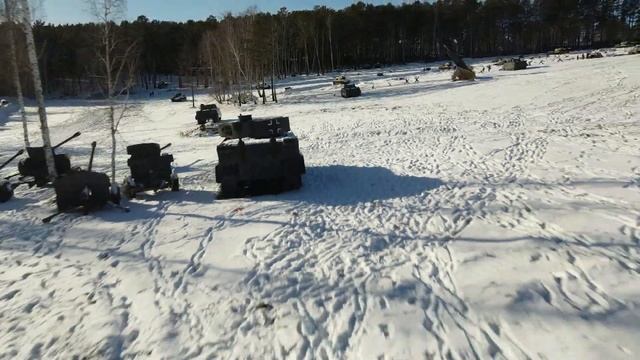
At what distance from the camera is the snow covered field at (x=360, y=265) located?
4.55m

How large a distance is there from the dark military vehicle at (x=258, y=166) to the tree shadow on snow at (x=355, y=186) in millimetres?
466

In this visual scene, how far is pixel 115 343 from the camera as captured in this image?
478 centimetres

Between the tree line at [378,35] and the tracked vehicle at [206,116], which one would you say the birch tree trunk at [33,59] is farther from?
the tree line at [378,35]

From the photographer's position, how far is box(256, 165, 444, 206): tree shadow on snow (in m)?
9.52

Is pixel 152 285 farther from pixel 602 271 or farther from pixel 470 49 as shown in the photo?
pixel 470 49

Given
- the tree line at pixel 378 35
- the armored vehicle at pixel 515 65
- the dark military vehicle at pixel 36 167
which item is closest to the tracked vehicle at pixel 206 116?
the dark military vehicle at pixel 36 167

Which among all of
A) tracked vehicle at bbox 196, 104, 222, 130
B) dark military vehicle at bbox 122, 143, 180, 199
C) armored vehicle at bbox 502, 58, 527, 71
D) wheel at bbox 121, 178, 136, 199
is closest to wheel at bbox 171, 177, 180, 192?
dark military vehicle at bbox 122, 143, 180, 199

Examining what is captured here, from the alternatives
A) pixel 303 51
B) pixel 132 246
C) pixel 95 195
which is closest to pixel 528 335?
pixel 132 246

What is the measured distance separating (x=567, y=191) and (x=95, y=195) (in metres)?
10.2

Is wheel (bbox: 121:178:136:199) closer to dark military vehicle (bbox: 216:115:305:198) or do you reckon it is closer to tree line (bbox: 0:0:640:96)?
dark military vehicle (bbox: 216:115:305:198)

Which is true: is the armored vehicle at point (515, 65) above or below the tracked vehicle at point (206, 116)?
above

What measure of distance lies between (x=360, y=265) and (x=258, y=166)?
4.86 m

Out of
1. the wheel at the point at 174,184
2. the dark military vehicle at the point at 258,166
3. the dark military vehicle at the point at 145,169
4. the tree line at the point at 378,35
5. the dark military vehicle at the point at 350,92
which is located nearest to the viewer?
the dark military vehicle at the point at 258,166

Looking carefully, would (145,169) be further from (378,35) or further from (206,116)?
(378,35)
